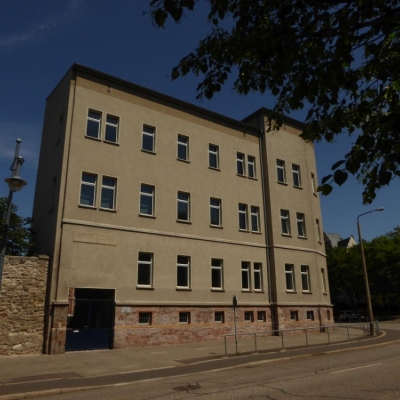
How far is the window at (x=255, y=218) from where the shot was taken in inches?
1080

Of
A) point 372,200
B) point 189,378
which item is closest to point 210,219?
point 189,378

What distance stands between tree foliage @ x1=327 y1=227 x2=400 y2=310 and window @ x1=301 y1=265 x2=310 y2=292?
85.8ft

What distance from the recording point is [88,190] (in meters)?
20.8

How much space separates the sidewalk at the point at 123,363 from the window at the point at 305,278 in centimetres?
683

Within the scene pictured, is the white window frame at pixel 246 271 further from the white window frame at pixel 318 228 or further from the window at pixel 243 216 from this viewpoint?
the white window frame at pixel 318 228

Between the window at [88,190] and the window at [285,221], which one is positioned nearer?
the window at [88,190]

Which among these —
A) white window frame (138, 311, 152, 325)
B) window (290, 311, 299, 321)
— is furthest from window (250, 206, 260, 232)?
white window frame (138, 311, 152, 325)

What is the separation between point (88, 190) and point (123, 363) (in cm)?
924

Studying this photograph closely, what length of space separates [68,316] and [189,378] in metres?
8.48

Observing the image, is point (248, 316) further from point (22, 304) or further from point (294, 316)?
point (22, 304)

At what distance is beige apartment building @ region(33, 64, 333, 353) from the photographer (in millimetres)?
19375

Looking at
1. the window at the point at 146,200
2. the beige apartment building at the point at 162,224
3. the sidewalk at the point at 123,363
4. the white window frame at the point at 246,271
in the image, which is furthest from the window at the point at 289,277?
the window at the point at 146,200

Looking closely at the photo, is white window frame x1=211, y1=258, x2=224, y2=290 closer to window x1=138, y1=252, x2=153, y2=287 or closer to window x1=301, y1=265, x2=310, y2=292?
window x1=138, y1=252, x2=153, y2=287

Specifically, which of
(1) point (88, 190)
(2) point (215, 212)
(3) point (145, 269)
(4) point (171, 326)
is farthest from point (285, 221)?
(1) point (88, 190)
